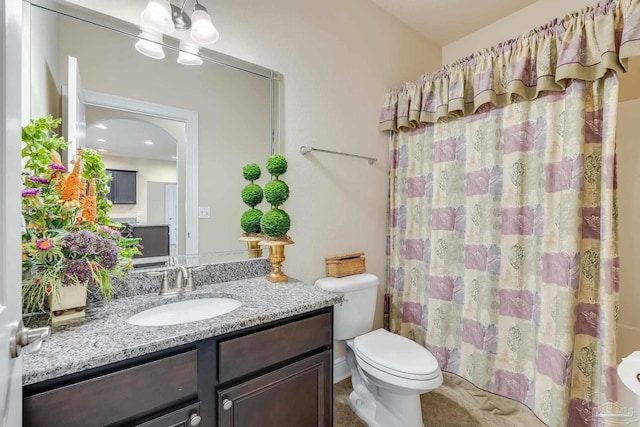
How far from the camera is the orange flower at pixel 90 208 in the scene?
106 centimetres

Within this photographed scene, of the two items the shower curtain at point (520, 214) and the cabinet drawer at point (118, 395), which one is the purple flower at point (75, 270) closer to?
the cabinet drawer at point (118, 395)

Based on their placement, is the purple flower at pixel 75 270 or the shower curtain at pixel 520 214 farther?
the shower curtain at pixel 520 214

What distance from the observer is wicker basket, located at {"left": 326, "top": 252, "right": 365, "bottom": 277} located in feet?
6.08

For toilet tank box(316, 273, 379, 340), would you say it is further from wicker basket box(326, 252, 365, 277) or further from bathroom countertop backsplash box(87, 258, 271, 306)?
bathroom countertop backsplash box(87, 258, 271, 306)

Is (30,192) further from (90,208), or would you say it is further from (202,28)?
(202,28)

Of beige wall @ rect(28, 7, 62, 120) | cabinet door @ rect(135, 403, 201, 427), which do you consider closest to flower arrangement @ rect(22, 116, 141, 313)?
beige wall @ rect(28, 7, 62, 120)

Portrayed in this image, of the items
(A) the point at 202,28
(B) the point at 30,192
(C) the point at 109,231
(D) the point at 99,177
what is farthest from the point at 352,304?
(A) the point at 202,28

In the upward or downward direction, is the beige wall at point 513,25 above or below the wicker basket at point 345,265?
above

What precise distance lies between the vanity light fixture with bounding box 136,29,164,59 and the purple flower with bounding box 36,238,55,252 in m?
0.89

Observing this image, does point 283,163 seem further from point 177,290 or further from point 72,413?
point 72,413

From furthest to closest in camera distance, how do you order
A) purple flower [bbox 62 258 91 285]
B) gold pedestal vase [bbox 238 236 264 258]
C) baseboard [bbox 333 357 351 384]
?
baseboard [bbox 333 357 351 384]
gold pedestal vase [bbox 238 236 264 258]
purple flower [bbox 62 258 91 285]

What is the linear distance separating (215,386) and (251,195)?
2.99ft

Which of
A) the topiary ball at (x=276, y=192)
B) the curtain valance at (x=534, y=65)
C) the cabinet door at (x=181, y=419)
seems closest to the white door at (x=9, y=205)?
the cabinet door at (x=181, y=419)

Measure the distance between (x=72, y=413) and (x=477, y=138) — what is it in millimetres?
2077
